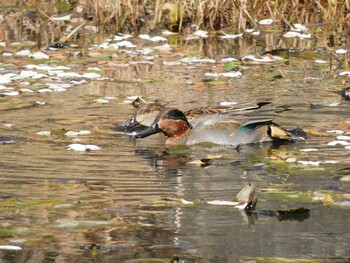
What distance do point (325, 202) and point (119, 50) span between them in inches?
317

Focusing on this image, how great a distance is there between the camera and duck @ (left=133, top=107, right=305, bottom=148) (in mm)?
9648

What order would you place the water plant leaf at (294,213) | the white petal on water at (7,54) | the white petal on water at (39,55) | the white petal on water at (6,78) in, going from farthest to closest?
1. the white petal on water at (7,54)
2. the white petal on water at (39,55)
3. the white petal on water at (6,78)
4. the water plant leaf at (294,213)

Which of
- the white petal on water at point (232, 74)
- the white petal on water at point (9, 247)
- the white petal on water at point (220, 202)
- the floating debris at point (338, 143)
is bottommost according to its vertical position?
the white petal on water at point (232, 74)

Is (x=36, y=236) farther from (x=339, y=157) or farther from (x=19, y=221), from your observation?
(x=339, y=157)

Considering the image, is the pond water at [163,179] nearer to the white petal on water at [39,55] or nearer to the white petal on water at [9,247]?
the white petal on water at [9,247]

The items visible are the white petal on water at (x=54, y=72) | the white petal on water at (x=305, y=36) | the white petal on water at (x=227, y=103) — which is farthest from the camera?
the white petal on water at (x=305, y=36)

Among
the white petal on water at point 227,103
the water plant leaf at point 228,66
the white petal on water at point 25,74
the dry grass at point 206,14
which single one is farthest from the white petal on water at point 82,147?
the dry grass at point 206,14

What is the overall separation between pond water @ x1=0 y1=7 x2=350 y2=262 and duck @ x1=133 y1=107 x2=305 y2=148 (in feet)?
0.44

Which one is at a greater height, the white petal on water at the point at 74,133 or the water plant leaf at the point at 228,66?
the white petal on water at the point at 74,133

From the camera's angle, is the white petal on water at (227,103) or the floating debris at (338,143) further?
the white petal on water at (227,103)

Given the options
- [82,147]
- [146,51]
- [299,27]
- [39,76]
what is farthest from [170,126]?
[299,27]

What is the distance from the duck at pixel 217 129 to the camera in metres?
9.65

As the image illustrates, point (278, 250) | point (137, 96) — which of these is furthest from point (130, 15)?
point (278, 250)

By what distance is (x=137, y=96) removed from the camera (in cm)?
1181
